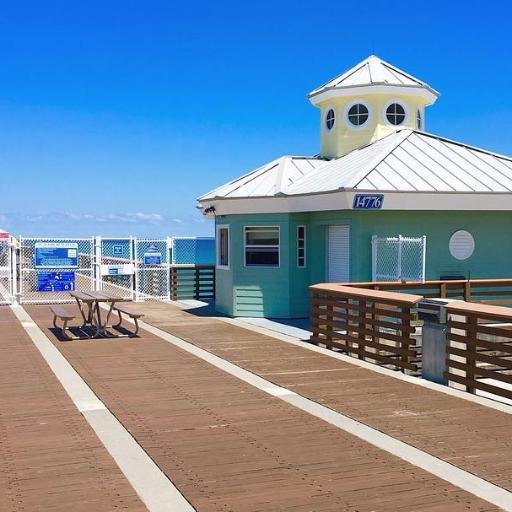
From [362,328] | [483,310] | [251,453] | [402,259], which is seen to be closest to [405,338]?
[362,328]

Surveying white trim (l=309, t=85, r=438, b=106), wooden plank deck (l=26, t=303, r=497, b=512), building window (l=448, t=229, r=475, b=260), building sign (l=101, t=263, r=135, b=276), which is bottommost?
wooden plank deck (l=26, t=303, r=497, b=512)

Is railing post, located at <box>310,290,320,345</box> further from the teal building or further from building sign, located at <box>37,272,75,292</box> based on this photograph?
building sign, located at <box>37,272,75,292</box>

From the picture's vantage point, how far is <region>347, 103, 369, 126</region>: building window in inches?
738

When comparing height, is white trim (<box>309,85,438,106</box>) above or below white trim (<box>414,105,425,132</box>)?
above

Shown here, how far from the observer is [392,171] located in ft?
47.5

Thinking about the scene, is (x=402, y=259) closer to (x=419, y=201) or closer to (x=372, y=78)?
(x=419, y=201)

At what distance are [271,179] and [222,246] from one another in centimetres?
205

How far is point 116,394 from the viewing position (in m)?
8.27

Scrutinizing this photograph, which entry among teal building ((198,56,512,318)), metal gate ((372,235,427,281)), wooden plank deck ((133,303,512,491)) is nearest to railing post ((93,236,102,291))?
teal building ((198,56,512,318))

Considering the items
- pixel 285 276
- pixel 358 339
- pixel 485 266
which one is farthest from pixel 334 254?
pixel 358 339

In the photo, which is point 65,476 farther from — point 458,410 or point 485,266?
point 485,266

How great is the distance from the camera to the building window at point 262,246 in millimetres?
16234

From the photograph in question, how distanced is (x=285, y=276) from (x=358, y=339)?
209 inches

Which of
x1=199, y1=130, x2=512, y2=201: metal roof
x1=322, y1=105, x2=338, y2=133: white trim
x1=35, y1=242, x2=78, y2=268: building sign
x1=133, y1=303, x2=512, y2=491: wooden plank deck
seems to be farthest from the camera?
x1=35, y1=242, x2=78, y2=268: building sign
